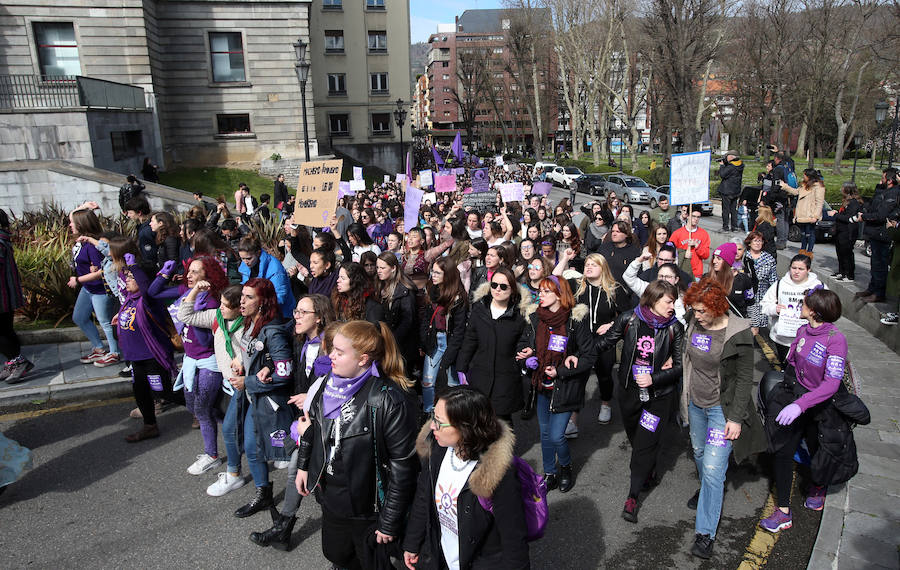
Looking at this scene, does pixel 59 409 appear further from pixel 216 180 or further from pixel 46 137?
pixel 216 180

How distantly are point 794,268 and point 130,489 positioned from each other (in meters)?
6.38

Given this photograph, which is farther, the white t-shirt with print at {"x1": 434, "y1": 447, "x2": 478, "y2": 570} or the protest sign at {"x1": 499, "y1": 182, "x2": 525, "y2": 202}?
the protest sign at {"x1": 499, "y1": 182, "x2": 525, "y2": 202}

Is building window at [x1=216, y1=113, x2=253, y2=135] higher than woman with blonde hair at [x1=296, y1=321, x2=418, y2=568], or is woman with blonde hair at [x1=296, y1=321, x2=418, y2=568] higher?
building window at [x1=216, y1=113, x2=253, y2=135]

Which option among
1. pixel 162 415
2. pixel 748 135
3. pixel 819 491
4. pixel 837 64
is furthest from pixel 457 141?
pixel 748 135

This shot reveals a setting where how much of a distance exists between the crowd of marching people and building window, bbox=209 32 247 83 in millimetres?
28254

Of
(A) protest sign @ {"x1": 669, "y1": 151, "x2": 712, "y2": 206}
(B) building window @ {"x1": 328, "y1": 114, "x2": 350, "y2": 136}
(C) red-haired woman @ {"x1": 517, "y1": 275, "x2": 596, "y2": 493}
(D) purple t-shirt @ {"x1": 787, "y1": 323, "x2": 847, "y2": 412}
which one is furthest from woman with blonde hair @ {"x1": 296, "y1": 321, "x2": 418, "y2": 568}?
(B) building window @ {"x1": 328, "y1": 114, "x2": 350, "y2": 136}

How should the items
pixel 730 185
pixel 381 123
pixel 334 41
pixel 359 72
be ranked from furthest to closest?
pixel 381 123, pixel 359 72, pixel 334 41, pixel 730 185

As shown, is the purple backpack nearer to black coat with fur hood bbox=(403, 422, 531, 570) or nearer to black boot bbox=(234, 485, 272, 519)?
black coat with fur hood bbox=(403, 422, 531, 570)

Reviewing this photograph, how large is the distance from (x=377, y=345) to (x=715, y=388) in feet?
8.13

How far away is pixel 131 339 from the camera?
574 centimetres

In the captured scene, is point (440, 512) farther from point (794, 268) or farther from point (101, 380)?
point (101, 380)

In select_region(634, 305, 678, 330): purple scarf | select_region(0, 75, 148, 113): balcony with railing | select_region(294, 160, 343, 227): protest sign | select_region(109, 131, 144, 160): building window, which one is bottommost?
select_region(634, 305, 678, 330): purple scarf

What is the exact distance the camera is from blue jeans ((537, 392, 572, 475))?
4961mm

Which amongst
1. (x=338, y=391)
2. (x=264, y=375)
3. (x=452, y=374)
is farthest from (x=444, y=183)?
(x=338, y=391)
